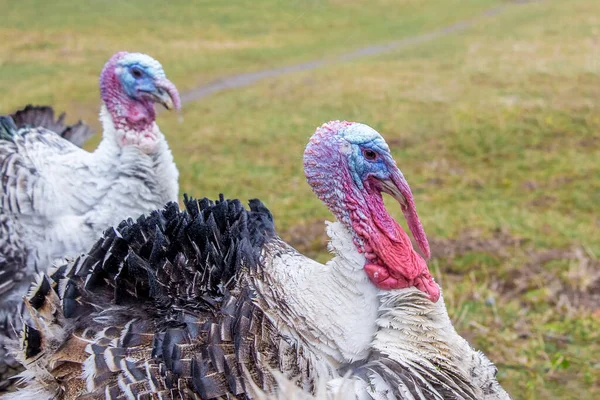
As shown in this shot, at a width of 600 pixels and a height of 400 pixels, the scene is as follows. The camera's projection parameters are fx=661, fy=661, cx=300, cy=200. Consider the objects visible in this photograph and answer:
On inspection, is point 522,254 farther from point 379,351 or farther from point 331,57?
point 331,57

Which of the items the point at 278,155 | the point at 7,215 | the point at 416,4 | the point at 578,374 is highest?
the point at 416,4

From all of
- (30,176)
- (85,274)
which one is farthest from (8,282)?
(85,274)

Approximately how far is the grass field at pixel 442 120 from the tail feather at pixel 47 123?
7.19 feet

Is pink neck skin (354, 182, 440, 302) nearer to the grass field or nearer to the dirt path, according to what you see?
the grass field

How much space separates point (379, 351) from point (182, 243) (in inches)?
38.4

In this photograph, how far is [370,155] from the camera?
8.62 ft

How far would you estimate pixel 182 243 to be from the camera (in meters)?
2.86

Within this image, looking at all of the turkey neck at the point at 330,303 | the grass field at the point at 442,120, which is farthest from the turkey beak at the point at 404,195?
the grass field at the point at 442,120

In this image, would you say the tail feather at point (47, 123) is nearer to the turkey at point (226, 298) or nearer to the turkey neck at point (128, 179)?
the turkey neck at point (128, 179)

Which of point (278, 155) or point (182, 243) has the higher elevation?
point (182, 243)

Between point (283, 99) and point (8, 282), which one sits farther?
point (283, 99)

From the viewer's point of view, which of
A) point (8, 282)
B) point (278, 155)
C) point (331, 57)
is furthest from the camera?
point (331, 57)

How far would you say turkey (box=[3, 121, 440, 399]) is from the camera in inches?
96.3

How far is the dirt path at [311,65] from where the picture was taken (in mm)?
13758
